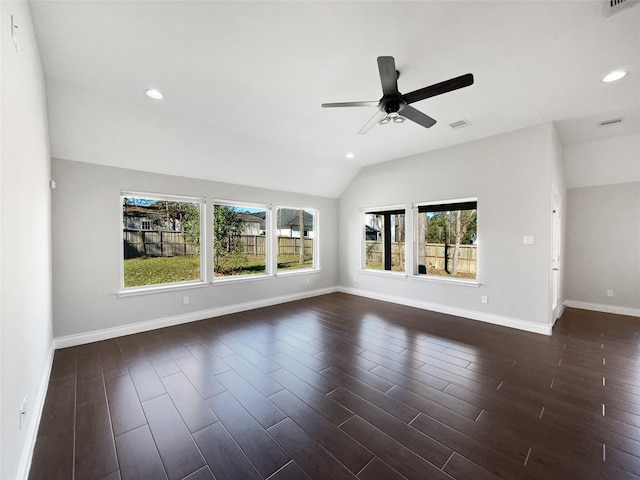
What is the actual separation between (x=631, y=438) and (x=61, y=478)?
360cm

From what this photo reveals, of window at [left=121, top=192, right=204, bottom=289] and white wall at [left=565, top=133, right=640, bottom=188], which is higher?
white wall at [left=565, top=133, right=640, bottom=188]

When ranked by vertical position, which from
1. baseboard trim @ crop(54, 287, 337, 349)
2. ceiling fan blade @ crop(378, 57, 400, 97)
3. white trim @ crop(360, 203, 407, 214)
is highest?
ceiling fan blade @ crop(378, 57, 400, 97)

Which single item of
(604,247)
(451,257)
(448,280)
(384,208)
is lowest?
(448,280)

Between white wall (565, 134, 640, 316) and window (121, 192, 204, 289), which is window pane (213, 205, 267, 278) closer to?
window (121, 192, 204, 289)

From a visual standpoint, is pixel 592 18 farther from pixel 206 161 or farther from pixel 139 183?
pixel 139 183

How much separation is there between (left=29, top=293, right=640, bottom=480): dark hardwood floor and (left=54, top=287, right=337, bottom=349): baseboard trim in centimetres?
15

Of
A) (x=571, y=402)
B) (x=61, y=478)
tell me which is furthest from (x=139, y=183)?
(x=571, y=402)

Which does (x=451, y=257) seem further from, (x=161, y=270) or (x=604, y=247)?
(x=161, y=270)

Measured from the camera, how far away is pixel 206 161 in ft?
13.6

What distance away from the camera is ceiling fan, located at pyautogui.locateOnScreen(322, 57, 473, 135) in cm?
198

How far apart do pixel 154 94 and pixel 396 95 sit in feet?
8.05

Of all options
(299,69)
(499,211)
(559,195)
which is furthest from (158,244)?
(559,195)

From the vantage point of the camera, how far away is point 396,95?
231 centimetres

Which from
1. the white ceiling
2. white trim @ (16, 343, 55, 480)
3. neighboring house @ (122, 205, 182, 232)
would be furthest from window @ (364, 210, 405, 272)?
white trim @ (16, 343, 55, 480)
